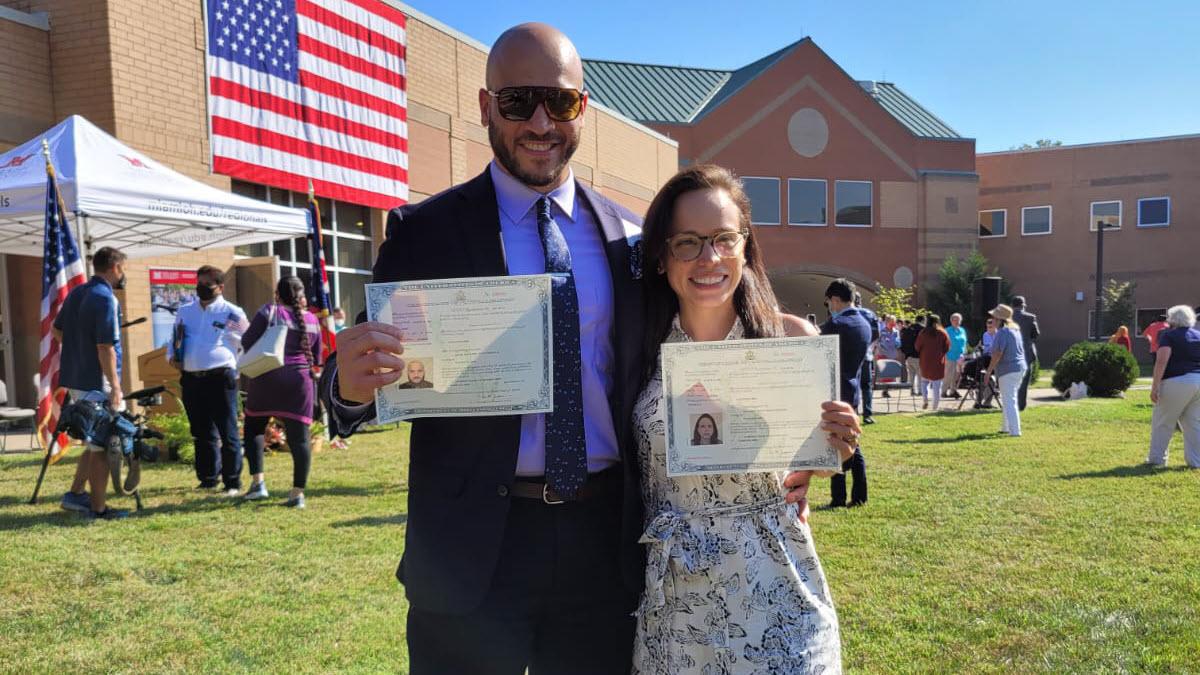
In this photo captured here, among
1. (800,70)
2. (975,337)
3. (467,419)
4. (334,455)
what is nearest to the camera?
(467,419)

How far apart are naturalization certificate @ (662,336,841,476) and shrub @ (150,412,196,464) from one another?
8.51 metres

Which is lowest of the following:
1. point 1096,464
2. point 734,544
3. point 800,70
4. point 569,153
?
point 1096,464

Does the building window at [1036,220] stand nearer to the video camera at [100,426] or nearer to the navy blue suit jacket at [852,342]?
the navy blue suit jacket at [852,342]

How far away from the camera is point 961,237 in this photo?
3441 cm

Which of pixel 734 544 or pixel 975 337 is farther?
pixel 975 337

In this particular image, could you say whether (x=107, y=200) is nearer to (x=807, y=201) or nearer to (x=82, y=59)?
(x=82, y=59)

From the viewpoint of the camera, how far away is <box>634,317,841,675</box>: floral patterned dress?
1935mm

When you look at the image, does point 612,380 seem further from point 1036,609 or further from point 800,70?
point 800,70

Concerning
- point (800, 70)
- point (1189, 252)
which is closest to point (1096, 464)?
point (800, 70)

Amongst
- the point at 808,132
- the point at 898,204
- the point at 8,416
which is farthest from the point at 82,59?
the point at 898,204

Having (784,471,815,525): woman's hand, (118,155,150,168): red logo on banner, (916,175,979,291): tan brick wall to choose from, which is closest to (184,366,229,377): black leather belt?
(118,155,150,168): red logo on banner

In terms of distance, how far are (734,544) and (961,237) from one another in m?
36.1

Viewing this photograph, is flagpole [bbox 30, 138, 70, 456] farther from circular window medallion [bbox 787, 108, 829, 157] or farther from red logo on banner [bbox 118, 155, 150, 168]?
circular window medallion [bbox 787, 108, 829, 157]

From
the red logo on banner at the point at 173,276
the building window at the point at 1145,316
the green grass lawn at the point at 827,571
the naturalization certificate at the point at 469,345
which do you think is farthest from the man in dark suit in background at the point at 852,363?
the building window at the point at 1145,316
